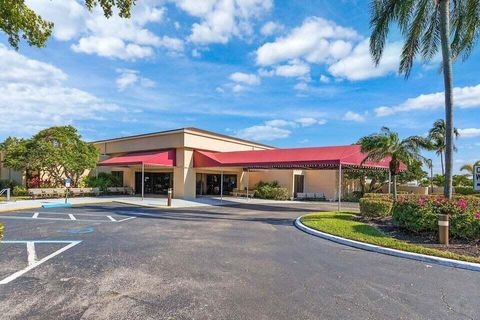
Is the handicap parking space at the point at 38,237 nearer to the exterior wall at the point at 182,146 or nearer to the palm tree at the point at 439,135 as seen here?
the exterior wall at the point at 182,146

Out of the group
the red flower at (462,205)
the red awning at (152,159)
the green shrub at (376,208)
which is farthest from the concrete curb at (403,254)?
the red awning at (152,159)

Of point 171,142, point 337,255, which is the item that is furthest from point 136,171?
point 337,255

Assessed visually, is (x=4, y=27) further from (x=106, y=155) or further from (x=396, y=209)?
(x=106, y=155)

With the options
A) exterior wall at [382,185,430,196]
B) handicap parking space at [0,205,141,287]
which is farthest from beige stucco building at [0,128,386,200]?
handicap parking space at [0,205,141,287]

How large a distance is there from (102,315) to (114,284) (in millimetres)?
1207

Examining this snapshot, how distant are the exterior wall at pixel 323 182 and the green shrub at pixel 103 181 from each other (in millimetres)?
17723

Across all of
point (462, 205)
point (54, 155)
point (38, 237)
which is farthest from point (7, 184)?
point (462, 205)

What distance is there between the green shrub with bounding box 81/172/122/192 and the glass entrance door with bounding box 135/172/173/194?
5.70 ft

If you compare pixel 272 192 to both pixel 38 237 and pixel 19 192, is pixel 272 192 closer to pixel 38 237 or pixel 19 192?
pixel 19 192

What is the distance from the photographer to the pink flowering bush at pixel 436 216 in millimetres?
8773

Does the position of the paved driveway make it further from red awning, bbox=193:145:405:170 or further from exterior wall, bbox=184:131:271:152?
exterior wall, bbox=184:131:271:152

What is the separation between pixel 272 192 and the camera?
28.7 m

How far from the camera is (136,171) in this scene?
102 feet

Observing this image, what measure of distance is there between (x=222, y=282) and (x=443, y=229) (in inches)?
249
